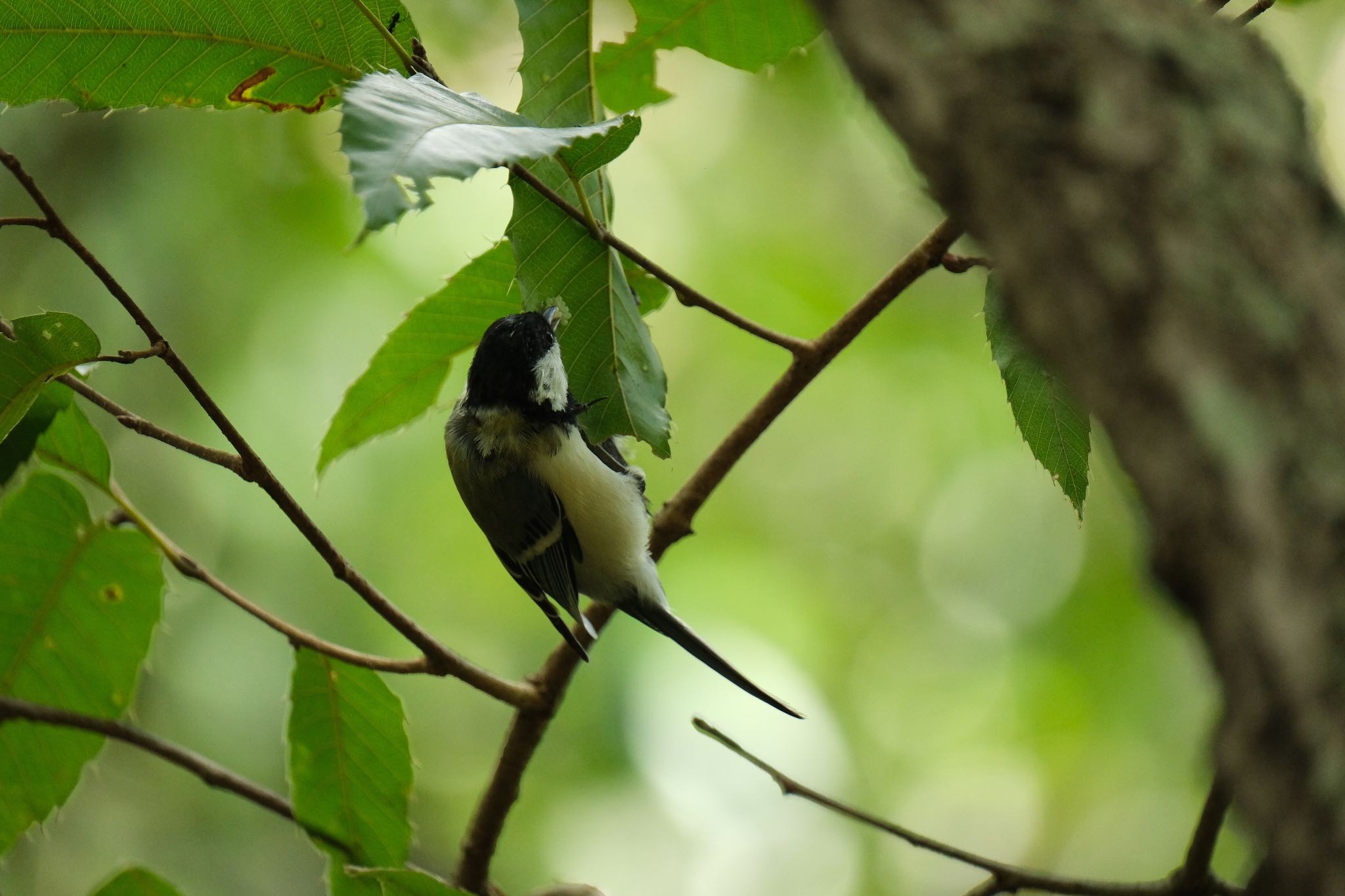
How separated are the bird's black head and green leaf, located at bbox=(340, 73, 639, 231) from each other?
51.2 inches

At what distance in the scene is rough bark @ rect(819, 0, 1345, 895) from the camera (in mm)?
506

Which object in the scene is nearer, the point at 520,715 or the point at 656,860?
the point at 520,715

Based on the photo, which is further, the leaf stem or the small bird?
the small bird

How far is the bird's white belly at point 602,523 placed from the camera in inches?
104

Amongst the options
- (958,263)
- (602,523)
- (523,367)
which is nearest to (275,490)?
(958,263)

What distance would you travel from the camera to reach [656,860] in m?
5.69

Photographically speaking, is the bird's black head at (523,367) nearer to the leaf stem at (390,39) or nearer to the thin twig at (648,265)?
the thin twig at (648,265)

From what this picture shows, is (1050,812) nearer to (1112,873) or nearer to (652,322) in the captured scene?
(1112,873)

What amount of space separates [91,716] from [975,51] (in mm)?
1542

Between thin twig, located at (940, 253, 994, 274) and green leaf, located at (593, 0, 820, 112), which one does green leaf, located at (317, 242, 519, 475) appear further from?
thin twig, located at (940, 253, 994, 274)

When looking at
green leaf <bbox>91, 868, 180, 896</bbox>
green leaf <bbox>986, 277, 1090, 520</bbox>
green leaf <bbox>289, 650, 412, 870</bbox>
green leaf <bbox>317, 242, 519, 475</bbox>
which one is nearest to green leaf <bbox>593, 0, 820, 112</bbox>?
green leaf <bbox>317, 242, 519, 475</bbox>

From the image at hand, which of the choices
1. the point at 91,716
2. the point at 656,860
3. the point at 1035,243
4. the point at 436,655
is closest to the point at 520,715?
the point at 436,655

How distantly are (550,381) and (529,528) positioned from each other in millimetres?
347

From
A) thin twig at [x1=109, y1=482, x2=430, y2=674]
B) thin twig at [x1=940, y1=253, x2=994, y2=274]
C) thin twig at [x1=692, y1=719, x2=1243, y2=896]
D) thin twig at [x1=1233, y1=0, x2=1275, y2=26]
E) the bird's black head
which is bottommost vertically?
thin twig at [x1=109, y1=482, x2=430, y2=674]
